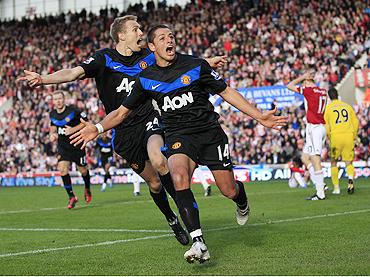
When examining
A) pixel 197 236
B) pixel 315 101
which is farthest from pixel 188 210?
pixel 315 101

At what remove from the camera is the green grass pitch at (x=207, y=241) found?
7.23 meters

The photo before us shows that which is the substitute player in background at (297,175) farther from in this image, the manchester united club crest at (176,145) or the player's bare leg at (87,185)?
the manchester united club crest at (176,145)

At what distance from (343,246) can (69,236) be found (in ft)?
13.8

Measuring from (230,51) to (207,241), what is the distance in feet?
94.7

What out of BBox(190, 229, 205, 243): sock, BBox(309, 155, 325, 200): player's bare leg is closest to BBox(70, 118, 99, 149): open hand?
BBox(190, 229, 205, 243): sock

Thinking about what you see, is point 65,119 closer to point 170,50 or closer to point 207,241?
point 207,241

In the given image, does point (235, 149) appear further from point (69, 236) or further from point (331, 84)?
point (69, 236)

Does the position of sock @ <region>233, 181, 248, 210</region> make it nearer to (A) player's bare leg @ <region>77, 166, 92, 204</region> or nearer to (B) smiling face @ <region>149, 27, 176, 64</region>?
(B) smiling face @ <region>149, 27, 176, 64</region>

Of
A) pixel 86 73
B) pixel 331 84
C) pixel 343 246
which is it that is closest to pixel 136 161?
pixel 86 73

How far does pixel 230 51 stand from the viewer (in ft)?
123

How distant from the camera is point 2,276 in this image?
7016 millimetres

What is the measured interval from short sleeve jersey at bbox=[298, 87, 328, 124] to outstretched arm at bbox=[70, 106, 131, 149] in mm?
9074

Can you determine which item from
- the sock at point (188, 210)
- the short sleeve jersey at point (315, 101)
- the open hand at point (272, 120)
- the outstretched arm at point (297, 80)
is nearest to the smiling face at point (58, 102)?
the outstretched arm at point (297, 80)

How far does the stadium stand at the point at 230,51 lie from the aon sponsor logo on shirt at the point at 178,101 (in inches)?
659
